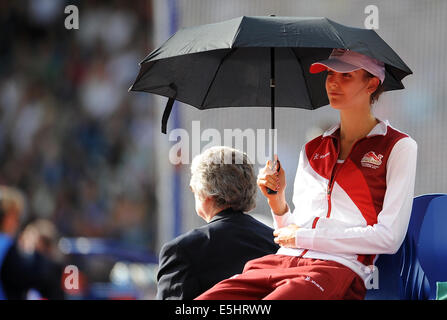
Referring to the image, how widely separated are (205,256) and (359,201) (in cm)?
68

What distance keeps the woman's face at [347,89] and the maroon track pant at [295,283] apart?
636 mm

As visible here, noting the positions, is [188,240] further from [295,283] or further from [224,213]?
[295,283]

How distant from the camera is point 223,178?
3303 millimetres

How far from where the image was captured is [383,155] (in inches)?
113

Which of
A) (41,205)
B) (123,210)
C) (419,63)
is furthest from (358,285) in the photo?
(41,205)

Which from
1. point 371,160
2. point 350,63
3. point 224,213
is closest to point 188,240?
point 224,213

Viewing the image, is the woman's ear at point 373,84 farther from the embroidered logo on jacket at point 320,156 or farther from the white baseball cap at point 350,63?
the embroidered logo on jacket at point 320,156

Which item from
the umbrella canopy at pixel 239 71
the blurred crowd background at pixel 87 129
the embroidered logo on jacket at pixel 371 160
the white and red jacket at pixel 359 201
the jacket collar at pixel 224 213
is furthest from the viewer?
the blurred crowd background at pixel 87 129

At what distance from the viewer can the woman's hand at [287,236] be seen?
2836 millimetres

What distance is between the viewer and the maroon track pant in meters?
2.62

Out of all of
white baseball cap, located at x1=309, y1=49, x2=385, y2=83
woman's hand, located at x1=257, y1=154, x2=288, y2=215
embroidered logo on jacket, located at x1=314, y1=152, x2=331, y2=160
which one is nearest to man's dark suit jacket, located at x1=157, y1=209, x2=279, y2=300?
woman's hand, located at x1=257, y1=154, x2=288, y2=215

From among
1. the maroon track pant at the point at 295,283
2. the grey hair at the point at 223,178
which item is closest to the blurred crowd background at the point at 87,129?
the grey hair at the point at 223,178

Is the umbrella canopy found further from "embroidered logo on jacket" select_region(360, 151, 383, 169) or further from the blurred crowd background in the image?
the blurred crowd background
